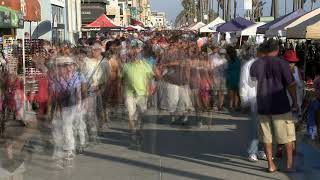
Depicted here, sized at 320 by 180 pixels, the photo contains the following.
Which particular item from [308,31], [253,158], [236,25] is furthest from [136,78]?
[236,25]

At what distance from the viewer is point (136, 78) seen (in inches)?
391

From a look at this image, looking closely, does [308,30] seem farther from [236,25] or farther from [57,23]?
[57,23]

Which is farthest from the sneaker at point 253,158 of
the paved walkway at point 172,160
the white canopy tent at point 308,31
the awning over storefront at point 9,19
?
the awning over storefront at point 9,19

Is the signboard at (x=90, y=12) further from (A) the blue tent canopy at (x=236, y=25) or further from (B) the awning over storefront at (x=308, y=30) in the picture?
(B) the awning over storefront at (x=308, y=30)

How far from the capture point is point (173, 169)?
820cm

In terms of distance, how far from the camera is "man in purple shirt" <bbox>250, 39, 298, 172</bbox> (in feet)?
25.8

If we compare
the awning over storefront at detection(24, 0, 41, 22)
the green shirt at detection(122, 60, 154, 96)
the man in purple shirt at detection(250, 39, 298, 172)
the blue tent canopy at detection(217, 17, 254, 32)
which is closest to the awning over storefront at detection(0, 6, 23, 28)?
the awning over storefront at detection(24, 0, 41, 22)

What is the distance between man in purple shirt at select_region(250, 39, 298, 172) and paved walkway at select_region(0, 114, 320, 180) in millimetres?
460

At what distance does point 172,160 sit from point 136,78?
1.78 metres

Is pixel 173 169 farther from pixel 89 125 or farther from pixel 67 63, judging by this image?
pixel 89 125

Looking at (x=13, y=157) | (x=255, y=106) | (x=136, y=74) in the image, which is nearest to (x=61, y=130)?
(x=13, y=157)

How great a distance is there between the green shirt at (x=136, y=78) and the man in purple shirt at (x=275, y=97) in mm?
2479

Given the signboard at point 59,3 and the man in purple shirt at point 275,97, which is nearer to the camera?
the man in purple shirt at point 275,97

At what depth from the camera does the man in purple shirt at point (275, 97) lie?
786 centimetres
